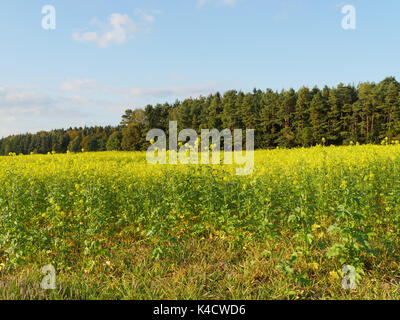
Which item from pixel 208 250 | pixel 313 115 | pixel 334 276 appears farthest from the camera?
pixel 313 115

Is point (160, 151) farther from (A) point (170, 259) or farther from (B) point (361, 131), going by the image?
(B) point (361, 131)

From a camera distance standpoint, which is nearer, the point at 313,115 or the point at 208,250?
the point at 208,250

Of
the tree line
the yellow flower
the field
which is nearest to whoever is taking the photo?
the field

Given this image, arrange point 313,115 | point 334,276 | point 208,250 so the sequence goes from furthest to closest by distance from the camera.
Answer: point 313,115 < point 208,250 < point 334,276

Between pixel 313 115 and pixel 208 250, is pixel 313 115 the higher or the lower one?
the higher one

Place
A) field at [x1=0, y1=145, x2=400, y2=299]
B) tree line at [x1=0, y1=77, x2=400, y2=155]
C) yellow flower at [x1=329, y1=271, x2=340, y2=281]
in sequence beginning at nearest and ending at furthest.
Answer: field at [x1=0, y1=145, x2=400, y2=299] < yellow flower at [x1=329, y1=271, x2=340, y2=281] < tree line at [x1=0, y1=77, x2=400, y2=155]

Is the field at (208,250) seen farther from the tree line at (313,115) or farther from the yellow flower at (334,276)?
the tree line at (313,115)

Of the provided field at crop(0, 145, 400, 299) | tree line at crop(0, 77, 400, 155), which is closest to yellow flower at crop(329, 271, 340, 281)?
field at crop(0, 145, 400, 299)

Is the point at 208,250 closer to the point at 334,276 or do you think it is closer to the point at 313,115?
the point at 334,276

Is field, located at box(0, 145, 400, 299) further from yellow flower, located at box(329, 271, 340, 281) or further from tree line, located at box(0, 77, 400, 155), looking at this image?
tree line, located at box(0, 77, 400, 155)

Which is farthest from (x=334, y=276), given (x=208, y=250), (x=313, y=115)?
(x=313, y=115)

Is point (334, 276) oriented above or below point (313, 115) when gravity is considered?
below

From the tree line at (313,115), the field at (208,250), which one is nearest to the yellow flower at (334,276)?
the field at (208,250)
